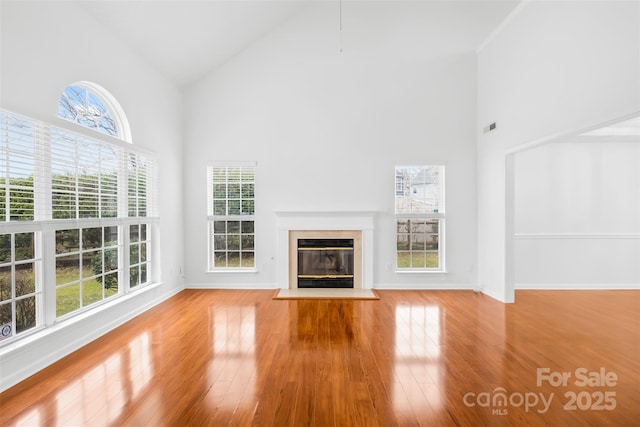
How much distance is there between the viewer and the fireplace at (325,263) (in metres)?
5.43

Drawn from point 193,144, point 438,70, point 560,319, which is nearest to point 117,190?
point 193,144

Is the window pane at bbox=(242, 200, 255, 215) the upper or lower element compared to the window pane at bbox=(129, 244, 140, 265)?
upper

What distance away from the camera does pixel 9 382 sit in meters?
2.38

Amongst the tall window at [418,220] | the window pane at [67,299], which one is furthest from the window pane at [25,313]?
the tall window at [418,220]

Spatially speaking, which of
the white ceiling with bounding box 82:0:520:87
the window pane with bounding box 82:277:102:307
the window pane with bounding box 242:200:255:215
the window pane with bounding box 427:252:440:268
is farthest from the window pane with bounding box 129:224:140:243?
the window pane with bounding box 427:252:440:268

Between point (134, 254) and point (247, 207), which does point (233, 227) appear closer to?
point (247, 207)

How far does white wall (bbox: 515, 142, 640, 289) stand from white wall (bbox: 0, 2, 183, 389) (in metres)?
5.87

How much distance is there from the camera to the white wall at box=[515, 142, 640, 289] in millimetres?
5281

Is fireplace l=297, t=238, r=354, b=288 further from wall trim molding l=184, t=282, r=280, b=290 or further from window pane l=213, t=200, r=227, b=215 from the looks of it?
window pane l=213, t=200, r=227, b=215

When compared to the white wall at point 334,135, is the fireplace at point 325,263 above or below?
below

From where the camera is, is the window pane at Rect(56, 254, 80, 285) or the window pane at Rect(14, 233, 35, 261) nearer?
the window pane at Rect(14, 233, 35, 261)

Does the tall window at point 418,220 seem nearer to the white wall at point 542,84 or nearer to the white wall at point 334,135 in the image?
the white wall at point 334,135

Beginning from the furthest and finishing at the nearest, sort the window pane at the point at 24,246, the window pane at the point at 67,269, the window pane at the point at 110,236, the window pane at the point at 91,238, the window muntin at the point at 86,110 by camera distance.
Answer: the window pane at the point at 110,236, the window pane at the point at 91,238, the window muntin at the point at 86,110, the window pane at the point at 67,269, the window pane at the point at 24,246

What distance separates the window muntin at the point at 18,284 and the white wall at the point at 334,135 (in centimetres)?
277
